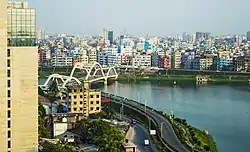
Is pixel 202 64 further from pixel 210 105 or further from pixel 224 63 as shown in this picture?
pixel 210 105

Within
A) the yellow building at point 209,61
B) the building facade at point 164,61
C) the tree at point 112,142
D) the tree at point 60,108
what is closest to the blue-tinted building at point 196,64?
the yellow building at point 209,61

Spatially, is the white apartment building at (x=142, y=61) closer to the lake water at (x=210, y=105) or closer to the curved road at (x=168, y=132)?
the lake water at (x=210, y=105)

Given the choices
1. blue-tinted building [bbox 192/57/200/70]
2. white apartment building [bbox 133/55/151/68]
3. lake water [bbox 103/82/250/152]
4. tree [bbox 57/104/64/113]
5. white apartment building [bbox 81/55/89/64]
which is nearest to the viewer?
lake water [bbox 103/82/250/152]

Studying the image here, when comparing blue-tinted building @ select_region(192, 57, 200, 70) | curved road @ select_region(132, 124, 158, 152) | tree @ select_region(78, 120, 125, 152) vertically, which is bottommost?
curved road @ select_region(132, 124, 158, 152)

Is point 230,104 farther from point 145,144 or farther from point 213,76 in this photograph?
point 213,76

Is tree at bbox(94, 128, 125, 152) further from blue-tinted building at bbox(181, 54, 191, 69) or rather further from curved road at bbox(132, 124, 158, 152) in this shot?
blue-tinted building at bbox(181, 54, 191, 69)

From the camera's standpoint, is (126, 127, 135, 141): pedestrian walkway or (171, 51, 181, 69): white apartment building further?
(171, 51, 181, 69): white apartment building

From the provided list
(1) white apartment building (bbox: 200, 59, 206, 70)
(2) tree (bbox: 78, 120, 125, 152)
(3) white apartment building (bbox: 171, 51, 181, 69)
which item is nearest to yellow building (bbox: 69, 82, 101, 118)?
(2) tree (bbox: 78, 120, 125, 152)

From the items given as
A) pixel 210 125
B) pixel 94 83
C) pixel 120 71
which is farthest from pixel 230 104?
pixel 120 71
